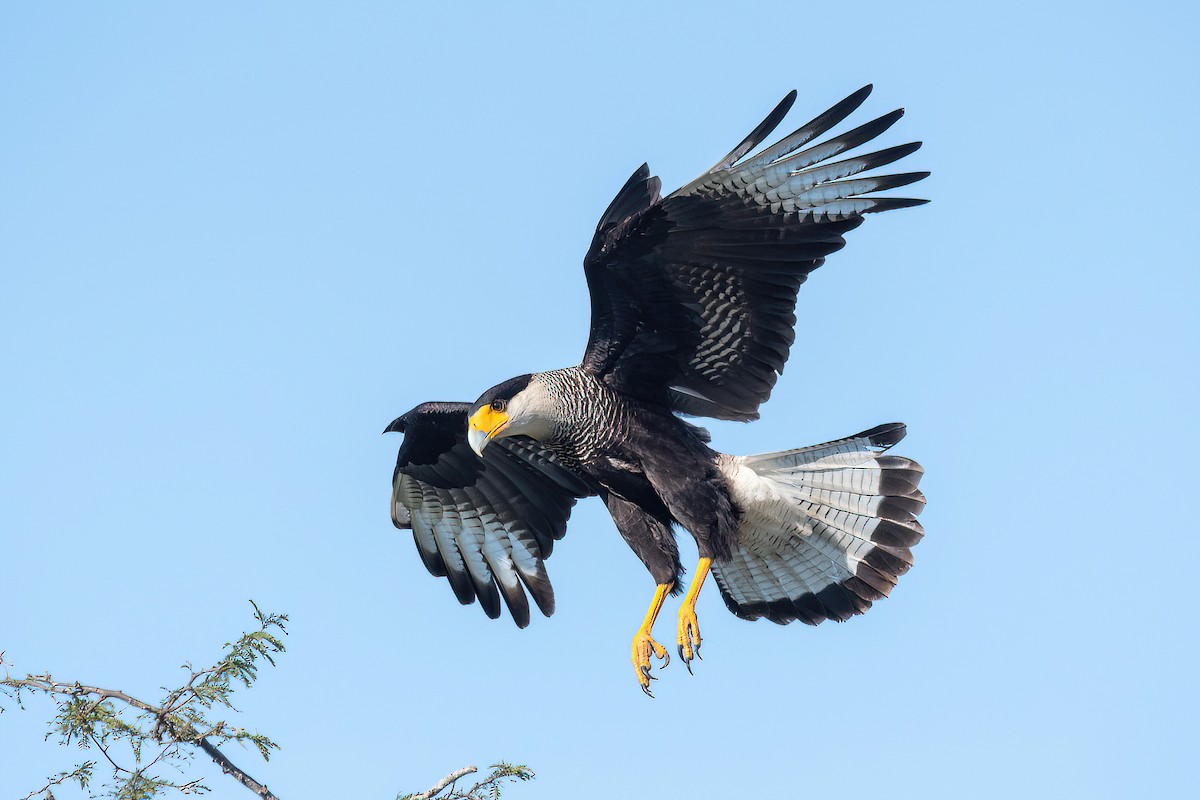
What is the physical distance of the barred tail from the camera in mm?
7441

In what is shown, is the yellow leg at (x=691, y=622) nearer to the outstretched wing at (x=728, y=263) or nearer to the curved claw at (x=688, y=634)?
the curved claw at (x=688, y=634)

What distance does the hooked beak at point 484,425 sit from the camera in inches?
277

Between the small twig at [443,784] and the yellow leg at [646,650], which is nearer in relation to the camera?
Result: the small twig at [443,784]

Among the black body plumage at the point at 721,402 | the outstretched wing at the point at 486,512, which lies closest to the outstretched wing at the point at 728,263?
the black body plumage at the point at 721,402

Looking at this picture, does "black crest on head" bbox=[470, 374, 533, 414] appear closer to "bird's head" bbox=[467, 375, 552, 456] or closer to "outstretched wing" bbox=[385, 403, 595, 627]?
"bird's head" bbox=[467, 375, 552, 456]

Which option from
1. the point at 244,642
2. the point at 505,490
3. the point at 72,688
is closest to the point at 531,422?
the point at 505,490

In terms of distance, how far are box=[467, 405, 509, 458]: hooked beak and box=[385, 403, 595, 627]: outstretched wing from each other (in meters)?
1.25

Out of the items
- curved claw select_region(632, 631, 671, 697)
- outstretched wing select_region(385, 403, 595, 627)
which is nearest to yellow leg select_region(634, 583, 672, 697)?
curved claw select_region(632, 631, 671, 697)

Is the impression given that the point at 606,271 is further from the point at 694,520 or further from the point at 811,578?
the point at 811,578

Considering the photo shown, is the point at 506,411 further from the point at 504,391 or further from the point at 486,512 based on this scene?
the point at 486,512

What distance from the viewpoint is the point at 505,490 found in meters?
8.69

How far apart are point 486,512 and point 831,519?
2.43 metres

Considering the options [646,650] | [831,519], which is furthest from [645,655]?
[831,519]

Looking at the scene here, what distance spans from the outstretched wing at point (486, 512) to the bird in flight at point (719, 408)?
0.08m
